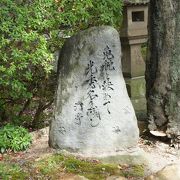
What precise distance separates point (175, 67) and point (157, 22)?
740 mm

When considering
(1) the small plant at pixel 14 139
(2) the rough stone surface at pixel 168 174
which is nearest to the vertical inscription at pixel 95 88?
(1) the small plant at pixel 14 139

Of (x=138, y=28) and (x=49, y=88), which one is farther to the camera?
(x=138, y=28)

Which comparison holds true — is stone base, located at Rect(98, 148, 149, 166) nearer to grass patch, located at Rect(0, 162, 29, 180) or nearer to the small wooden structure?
grass patch, located at Rect(0, 162, 29, 180)

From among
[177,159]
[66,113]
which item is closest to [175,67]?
[177,159]

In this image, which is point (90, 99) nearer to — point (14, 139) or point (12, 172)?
point (14, 139)

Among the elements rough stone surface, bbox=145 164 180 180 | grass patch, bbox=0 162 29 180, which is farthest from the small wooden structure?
grass patch, bbox=0 162 29 180

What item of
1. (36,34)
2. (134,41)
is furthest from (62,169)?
(134,41)

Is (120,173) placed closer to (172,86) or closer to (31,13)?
(172,86)

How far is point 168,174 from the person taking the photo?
5.38m

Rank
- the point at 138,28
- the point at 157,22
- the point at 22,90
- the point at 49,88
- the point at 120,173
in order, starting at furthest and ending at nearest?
the point at 138,28 → the point at 49,88 → the point at 22,90 → the point at 157,22 → the point at 120,173

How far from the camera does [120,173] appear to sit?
5.53 m

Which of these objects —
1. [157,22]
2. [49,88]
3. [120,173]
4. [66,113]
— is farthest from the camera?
[49,88]

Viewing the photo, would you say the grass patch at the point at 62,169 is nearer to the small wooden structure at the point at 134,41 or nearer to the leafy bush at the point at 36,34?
the leafy bush at the point at 36,34

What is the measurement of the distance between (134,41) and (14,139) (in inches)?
288
